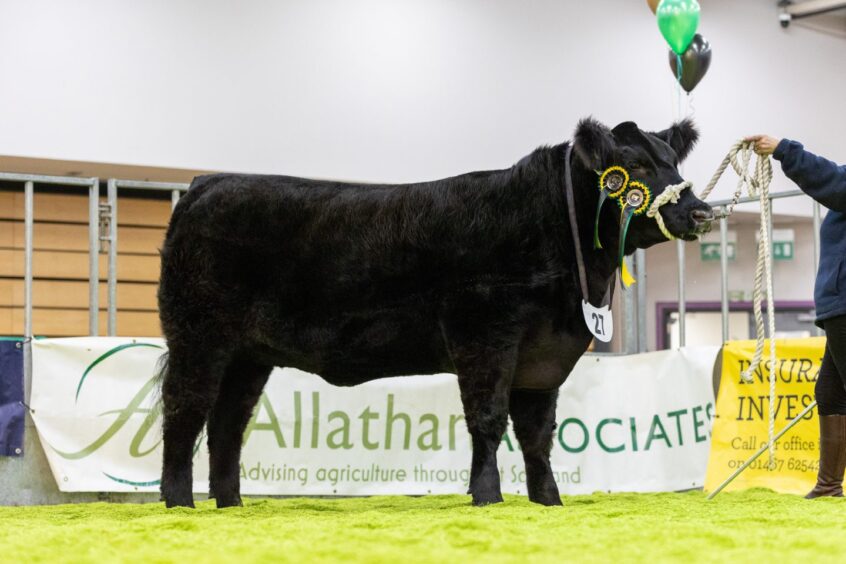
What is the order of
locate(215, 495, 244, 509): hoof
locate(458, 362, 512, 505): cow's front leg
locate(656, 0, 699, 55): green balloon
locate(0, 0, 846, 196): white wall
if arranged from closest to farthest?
locate(458, 362, 512, 505): cow's front leg, locate(215, 495, 244, 509): hoof, locate(656, 0, 699, 55): green balloon, locate(0, 0, 846, 196): white wall

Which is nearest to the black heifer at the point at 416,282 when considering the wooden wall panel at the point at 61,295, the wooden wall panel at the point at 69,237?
the wooden wall panel at the point at 61,295

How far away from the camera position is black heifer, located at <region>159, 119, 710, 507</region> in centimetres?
393

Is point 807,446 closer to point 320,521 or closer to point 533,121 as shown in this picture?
point 320,521

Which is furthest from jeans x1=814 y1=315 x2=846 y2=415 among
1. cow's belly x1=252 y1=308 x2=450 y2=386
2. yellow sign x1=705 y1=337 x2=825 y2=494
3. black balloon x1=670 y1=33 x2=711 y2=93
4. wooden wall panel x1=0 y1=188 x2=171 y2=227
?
wooden wall panel x1=0 y1=188 x2=171 y2=227

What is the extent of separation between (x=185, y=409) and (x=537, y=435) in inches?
53.3

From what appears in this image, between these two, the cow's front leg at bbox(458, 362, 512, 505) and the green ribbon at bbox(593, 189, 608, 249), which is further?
the green ribbon at bbox(593, 189, 608, 249)

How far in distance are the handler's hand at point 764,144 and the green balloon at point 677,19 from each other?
5.46 metres

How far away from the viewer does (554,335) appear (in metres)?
4.02

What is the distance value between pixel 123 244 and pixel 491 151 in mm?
4010

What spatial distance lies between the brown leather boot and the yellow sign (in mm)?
723

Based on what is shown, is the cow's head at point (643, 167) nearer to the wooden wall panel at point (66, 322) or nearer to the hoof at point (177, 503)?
the hoof at point (177, 503)

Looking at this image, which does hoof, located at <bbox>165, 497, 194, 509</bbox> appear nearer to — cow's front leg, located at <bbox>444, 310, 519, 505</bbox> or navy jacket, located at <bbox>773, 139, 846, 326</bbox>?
cow's front leg, located at <bbox>444, 310, 519, 505</bbox>

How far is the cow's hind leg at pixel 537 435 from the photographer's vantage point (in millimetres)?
4195

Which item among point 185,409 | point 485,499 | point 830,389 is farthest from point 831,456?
point 185,409
